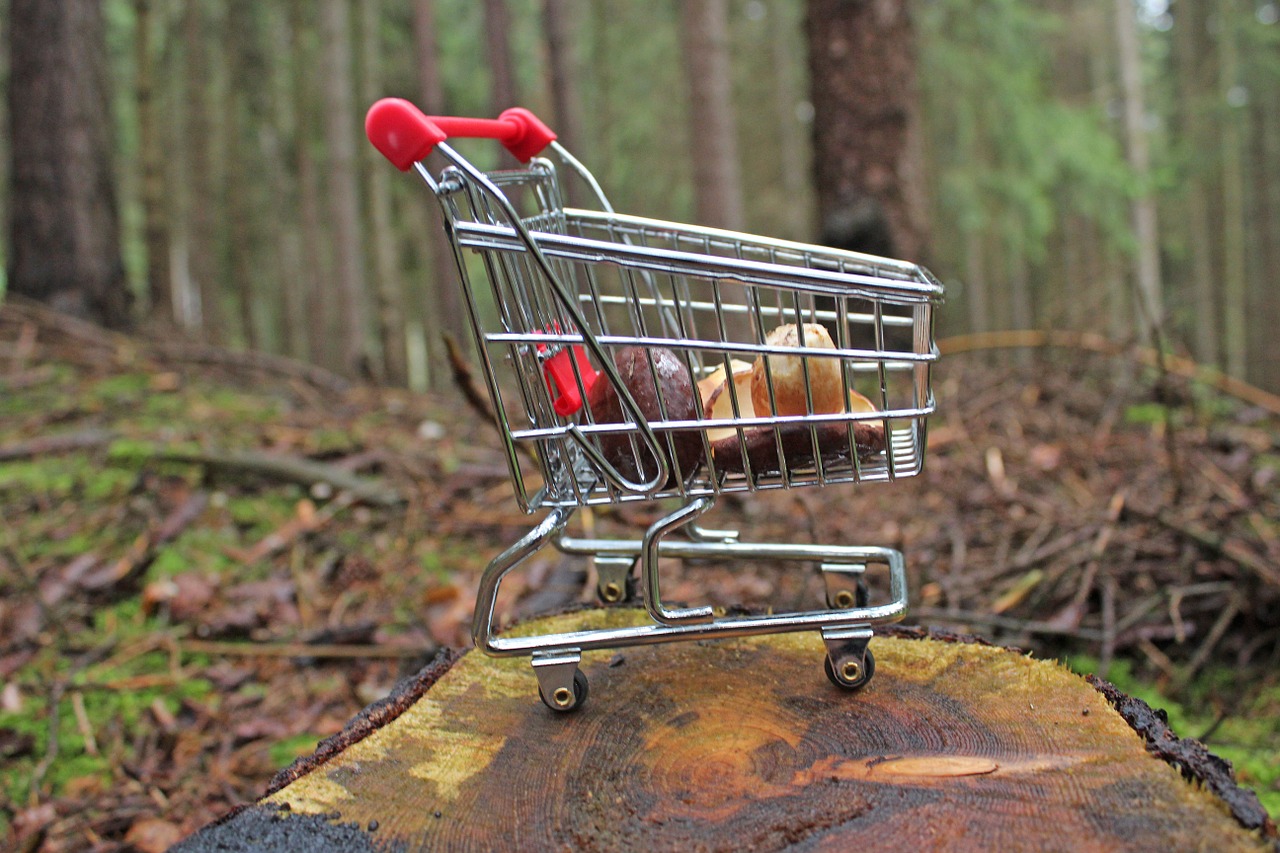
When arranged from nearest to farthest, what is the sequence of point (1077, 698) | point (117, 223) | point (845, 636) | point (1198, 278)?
1. point (1077, 698)
2. point (845, 636)
3. point (117, 223)
4. point (1198, 278)

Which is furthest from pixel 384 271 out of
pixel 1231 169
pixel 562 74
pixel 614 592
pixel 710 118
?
pixel 1231 169

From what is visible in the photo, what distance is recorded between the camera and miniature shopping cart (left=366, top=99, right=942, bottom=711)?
1.62 meters

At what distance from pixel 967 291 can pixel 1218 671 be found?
14.7 m

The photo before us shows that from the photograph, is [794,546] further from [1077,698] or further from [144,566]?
[144,566]

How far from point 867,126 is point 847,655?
4.71 meters

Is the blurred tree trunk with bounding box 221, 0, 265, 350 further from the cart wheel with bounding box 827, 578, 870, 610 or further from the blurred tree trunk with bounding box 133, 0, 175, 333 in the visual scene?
the cart wheel with bounding box 827, 578, 870, 610

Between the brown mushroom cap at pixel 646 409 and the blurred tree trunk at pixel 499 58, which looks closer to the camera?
the brown mushroom cap at pixel 646 409

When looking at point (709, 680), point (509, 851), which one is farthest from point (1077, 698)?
point (509, 851)

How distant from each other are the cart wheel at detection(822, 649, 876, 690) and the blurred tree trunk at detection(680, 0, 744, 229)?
536 cm

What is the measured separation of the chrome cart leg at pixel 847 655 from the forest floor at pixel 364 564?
1137 mm

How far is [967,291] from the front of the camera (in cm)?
1695

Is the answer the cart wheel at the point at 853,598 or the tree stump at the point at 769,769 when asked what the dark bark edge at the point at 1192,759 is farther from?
the cart wheel at the point at 853,598

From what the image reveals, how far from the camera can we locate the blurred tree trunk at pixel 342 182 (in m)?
8.44

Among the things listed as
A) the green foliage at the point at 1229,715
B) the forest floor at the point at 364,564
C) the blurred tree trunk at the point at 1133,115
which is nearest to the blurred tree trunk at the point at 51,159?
the forest floor at the point at 364,564
